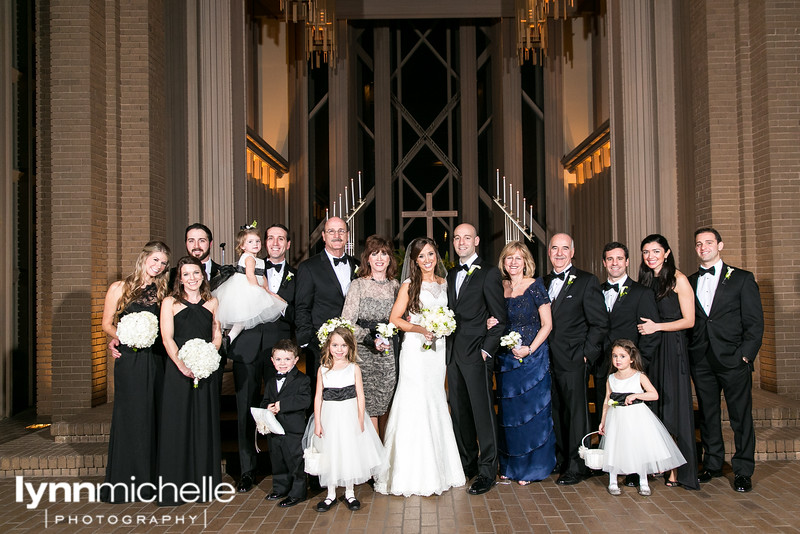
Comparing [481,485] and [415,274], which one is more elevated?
[415,274]

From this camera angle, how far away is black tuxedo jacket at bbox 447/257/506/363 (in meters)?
5.44

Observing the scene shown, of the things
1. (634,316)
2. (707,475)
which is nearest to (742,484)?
(707,475)

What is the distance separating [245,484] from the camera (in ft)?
18.2

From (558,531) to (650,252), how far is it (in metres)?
2.47

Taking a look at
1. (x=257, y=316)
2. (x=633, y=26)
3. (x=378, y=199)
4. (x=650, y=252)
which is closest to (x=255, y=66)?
(x=378, y=199)

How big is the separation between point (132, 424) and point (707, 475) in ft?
16.3

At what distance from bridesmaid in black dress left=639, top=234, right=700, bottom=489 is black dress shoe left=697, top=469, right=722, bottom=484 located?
29cm

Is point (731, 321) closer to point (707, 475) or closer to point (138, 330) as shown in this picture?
point (707, 475)

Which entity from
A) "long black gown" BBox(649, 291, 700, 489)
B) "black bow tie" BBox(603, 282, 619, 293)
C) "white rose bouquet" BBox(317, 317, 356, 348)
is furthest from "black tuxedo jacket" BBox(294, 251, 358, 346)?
"long black gown" BBox(649, 291, 700, 489)

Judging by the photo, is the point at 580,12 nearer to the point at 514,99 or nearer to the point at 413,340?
the point at 514,99

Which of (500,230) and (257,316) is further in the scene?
(500,230)

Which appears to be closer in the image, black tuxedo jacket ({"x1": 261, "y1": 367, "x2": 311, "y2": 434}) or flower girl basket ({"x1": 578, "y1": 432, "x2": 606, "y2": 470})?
flower girl basket ({"x1": 578, "y1": 432, "x2": 606, "y2": 470})

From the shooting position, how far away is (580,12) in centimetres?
1409

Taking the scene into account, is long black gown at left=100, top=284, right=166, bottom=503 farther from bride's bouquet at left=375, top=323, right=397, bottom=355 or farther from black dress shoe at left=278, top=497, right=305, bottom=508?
bride's bouquet at left=375, top=323, right=397, bottom=355
